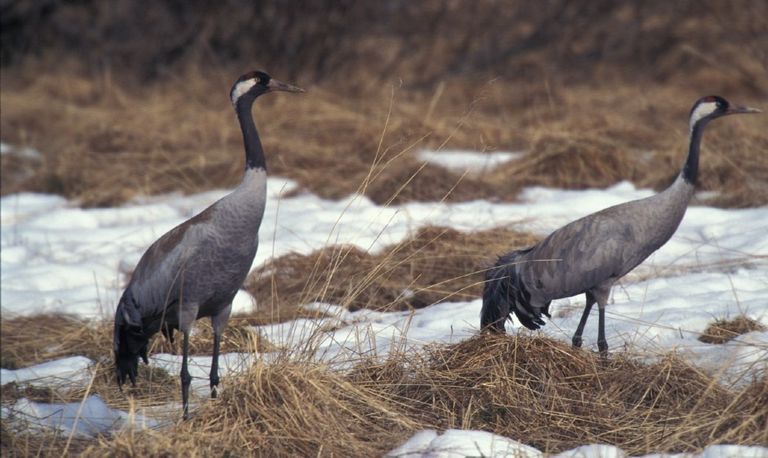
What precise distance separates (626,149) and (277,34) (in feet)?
17.8

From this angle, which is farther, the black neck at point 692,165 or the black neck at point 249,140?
the black neck at point 692,165

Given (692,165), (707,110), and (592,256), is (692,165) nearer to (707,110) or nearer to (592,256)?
(707,110)

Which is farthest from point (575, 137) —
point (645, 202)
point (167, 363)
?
point (167, 363)

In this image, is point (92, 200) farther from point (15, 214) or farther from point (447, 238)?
point (447, 238)

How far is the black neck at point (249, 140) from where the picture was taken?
4.23m

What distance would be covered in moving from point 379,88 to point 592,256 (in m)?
7.17

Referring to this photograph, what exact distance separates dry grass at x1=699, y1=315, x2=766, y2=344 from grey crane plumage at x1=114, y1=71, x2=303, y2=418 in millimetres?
1913

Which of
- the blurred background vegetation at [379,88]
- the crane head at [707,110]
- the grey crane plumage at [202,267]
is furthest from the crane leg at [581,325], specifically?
the blurred background vegetation at [379,88]

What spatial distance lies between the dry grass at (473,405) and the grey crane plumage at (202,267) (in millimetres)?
404

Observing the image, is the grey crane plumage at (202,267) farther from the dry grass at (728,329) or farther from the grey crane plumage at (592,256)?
the dry grass at (728,329)

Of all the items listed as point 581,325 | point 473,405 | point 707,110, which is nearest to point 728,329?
point 581,325

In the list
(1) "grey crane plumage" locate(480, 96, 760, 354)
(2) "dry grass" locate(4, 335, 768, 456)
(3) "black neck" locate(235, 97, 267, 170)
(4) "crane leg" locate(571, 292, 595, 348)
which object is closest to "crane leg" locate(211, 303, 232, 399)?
(2) "dry grass" locate(4, 335, 768, 456)

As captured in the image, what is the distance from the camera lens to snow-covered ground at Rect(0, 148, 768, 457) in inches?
167

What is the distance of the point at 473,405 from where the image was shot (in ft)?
12.9
